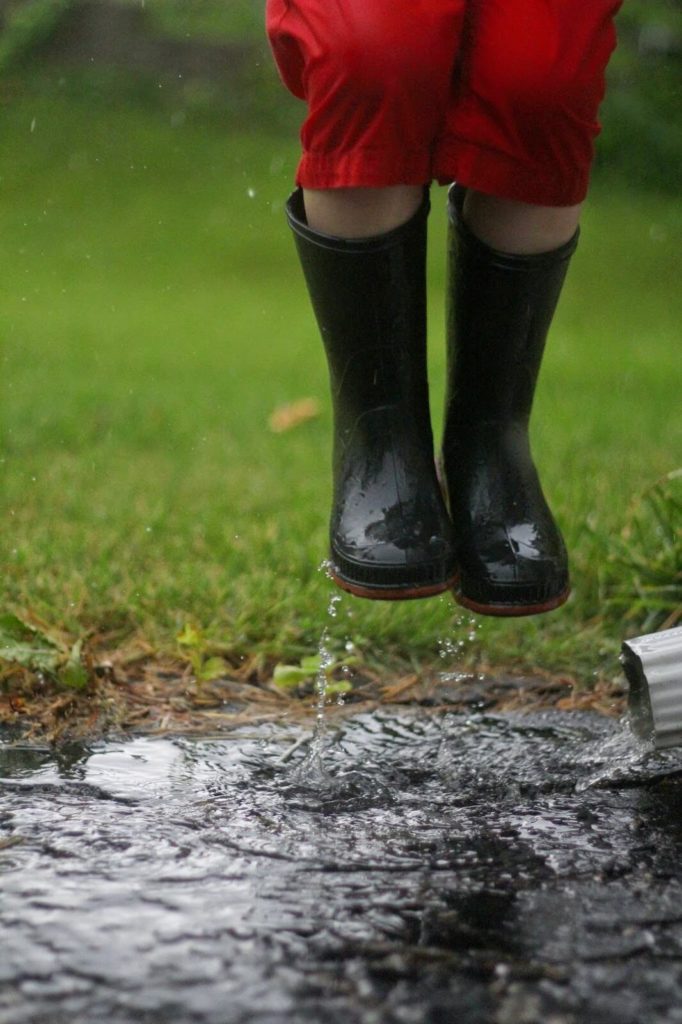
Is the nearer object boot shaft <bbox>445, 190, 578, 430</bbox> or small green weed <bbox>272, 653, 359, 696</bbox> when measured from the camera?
boot shaft <bbox>445, 190, 578, 430</bbox>

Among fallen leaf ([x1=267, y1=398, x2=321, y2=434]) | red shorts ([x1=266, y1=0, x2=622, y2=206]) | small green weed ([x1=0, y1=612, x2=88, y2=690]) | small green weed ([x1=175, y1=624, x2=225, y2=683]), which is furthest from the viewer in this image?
fallen leaf ([x1=267, y1=398, x2=321, y2=434])

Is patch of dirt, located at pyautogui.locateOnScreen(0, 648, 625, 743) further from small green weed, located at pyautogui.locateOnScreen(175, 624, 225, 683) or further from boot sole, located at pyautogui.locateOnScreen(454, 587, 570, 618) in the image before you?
boot sole, located at pyautogui.locateOnScreen(454, 587, 570, 618)

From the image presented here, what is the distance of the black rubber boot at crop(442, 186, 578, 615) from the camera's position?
5.53ft

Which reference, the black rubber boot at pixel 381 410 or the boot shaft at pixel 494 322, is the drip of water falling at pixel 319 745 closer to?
the black rubber boot at pixel 381 410

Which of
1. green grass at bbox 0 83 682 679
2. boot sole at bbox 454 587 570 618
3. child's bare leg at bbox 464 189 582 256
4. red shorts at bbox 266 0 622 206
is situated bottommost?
green grass at bbox 0 83 682 679

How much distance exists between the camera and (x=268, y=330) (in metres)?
5.89

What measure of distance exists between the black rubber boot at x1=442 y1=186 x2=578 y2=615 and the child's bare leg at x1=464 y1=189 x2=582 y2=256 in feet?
0.05

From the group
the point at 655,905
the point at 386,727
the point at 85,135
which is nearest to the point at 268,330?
the point at 85,135

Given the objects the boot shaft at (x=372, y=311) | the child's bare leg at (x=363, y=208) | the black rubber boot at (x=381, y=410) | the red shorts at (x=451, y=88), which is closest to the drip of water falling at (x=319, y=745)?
the black rubber boot at (x=381, y=410)

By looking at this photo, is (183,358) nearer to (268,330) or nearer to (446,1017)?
(268,330)

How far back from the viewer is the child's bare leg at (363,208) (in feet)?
5.32

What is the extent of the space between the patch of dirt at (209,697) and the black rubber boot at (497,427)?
1.02 ft

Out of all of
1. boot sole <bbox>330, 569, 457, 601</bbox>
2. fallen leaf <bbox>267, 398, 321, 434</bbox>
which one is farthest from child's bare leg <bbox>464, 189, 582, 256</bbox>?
fallen leaf <bbox>267, 398, 321, 434</bbox>

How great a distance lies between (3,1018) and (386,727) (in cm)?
90
